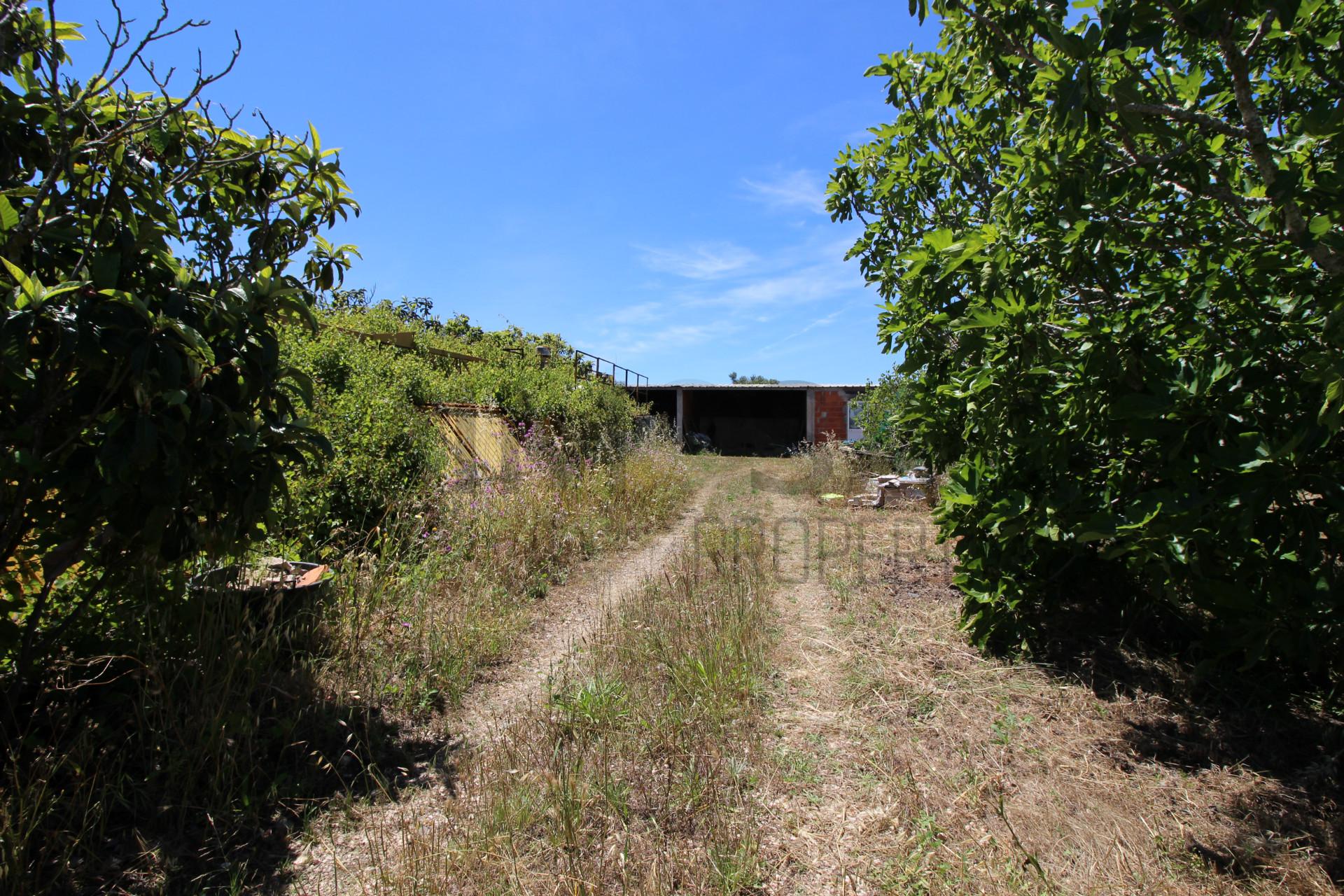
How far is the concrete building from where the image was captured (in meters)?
26.2

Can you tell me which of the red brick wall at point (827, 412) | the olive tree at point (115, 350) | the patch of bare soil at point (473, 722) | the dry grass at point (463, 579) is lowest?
the patch of bare soil at point (473, 722)

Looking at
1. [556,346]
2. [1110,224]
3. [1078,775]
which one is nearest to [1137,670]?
[1078,775]

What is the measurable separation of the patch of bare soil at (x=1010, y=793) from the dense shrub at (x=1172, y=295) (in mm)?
529

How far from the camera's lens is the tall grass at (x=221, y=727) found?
218 centimetres

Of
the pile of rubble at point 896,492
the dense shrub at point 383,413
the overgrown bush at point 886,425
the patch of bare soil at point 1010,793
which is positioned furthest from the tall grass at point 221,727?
the overgrown bush at point 886,425

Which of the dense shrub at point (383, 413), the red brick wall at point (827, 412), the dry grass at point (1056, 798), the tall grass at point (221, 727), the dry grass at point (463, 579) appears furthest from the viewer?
the red brick wall at point (827, 412)

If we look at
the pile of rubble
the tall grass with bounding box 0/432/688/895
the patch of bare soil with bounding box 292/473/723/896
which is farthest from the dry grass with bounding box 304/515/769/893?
the pile of rubble

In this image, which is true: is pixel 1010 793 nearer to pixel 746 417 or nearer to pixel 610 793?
pixel 610 793

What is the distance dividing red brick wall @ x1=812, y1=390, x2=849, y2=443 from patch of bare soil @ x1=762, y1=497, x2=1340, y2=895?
2278cm

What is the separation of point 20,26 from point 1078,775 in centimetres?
467

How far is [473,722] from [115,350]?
2294mm

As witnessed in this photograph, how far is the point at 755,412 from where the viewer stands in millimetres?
31938

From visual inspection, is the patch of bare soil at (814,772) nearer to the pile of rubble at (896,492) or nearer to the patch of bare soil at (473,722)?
the patch of bare soil at (473,722)

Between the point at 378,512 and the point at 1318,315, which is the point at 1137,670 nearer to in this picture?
the point at 1318,315
